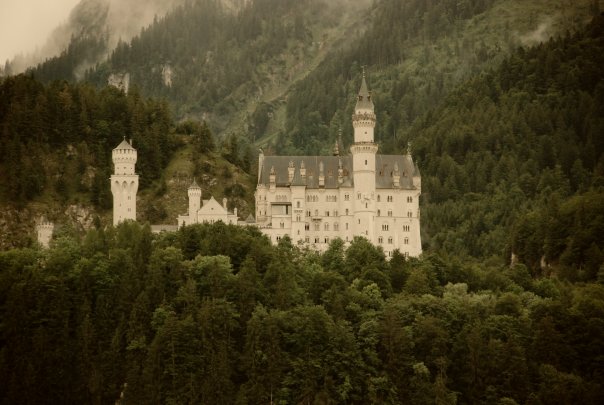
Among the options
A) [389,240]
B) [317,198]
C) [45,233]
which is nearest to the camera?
[389,240]

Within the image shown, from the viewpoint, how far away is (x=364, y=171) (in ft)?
354

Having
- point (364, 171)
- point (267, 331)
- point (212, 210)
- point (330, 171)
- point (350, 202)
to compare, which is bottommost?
point (267, 331)

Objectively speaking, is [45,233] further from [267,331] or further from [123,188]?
[267,331]

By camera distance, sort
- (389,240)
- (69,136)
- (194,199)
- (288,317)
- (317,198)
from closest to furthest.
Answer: (288,317)
(389,240)
(194,199)
(317,198)
(69,136)

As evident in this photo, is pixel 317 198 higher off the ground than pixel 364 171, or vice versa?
pixel 364 171

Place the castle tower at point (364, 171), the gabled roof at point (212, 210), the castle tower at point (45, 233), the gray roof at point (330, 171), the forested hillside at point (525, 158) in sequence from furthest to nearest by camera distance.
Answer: the forested hillside at point (525, 158) → the castle tower at point (45, 233) → the gray roof at point (330, 171) → the castle tower at point (364, 171) → the gabled roof at point (212, 210)

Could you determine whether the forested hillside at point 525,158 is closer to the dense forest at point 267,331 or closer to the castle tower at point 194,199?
the dense forest at point 267,331

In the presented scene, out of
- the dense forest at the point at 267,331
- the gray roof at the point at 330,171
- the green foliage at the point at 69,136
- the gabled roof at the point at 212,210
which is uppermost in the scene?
the green foliage at the point at 69,136

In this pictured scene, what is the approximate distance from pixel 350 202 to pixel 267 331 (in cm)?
2352

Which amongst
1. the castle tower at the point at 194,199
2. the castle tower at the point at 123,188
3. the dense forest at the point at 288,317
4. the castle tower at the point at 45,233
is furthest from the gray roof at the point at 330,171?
the castle tower at the point at 45,233

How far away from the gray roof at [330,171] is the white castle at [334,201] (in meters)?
0.11

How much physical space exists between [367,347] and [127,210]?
33.4 m

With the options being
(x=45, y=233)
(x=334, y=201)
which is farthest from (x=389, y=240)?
(x=45, y=233)

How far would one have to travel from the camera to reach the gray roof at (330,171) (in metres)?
110
